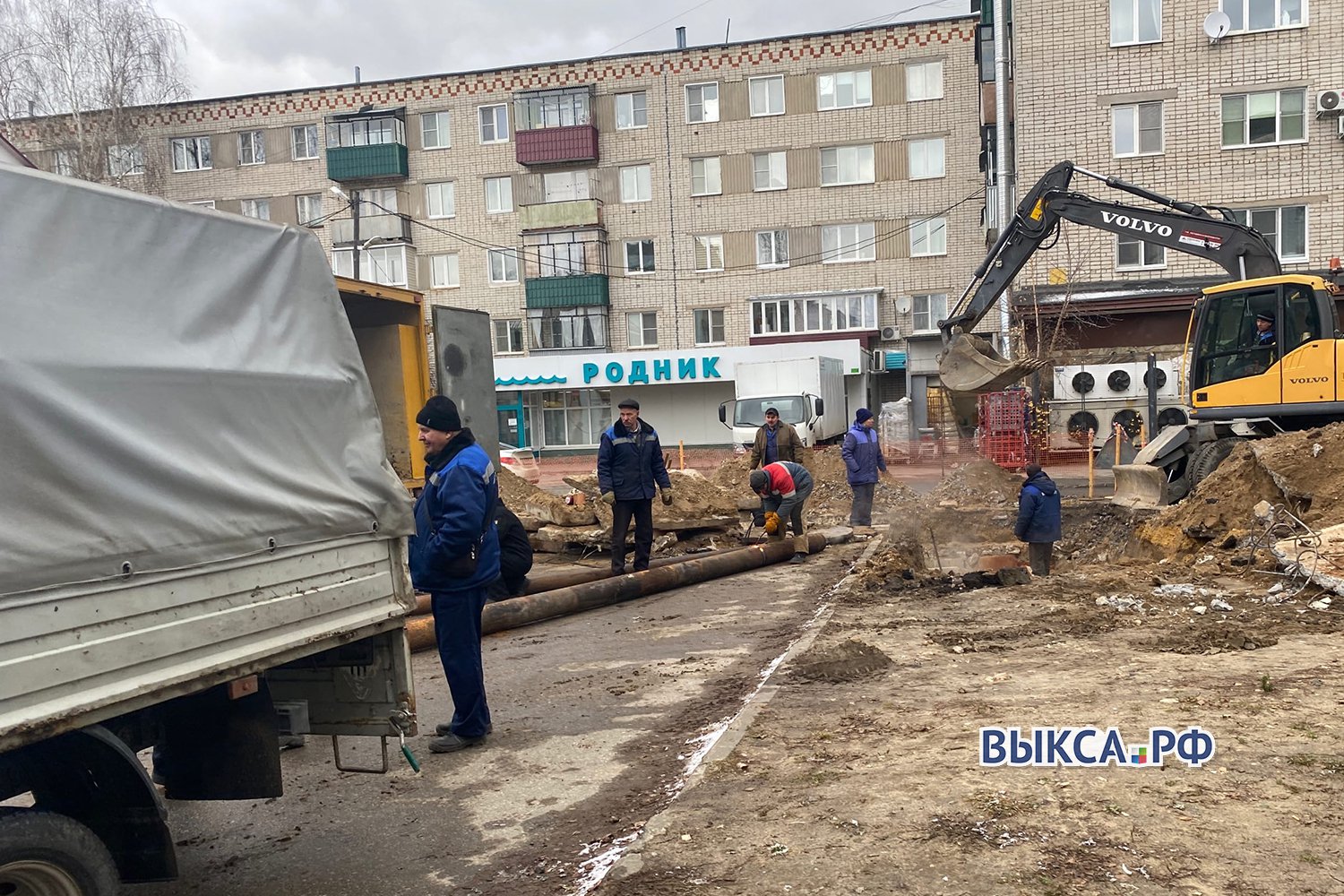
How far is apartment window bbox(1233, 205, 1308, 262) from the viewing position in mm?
27750

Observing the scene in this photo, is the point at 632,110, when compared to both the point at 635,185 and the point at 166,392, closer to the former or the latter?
the point at 635,185

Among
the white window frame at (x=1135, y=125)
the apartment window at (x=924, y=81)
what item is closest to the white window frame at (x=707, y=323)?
the apartment window at (x=924, y=81)

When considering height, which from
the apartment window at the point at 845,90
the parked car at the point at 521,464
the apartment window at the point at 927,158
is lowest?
the parked car at the point at 521,464

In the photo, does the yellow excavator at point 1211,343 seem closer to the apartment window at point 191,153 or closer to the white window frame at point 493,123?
the white window frame at point 493,123

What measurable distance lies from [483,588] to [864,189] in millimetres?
34522

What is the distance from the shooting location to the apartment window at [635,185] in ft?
130

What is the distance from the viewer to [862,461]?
1480 centimetres

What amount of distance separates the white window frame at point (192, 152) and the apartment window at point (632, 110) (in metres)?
17.4

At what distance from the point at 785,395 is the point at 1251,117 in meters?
14.6

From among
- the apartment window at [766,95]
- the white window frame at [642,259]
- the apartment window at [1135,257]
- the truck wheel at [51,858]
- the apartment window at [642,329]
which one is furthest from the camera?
the apartment window at [642,329]

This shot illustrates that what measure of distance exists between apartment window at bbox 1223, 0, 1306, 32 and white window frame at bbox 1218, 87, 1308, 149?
1718 millimetres

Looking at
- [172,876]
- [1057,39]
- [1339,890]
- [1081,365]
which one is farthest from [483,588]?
[1057,39]

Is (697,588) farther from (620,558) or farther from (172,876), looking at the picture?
(172,876)

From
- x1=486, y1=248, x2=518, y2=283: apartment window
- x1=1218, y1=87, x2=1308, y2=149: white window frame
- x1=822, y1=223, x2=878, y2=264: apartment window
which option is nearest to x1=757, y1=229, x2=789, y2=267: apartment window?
x1=822, y1=223, x2=878, y2=264: apartment window
